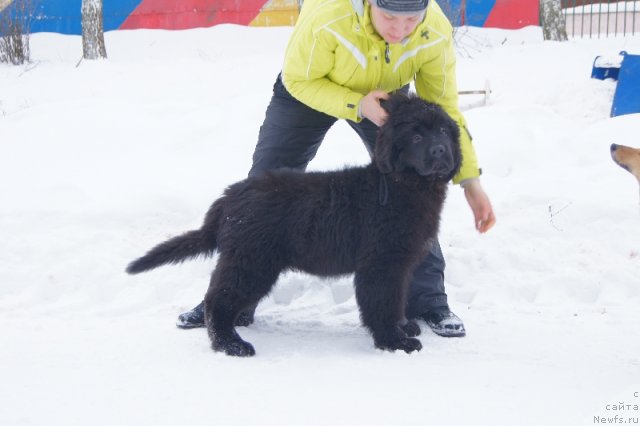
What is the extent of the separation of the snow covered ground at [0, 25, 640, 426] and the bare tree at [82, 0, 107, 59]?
14.1 ft

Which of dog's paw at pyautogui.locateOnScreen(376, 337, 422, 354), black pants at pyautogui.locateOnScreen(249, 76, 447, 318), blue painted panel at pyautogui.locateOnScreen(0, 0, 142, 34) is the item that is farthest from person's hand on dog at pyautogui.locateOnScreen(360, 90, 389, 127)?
blue painted panel at pyautogui.locateOnScreen(0, 0, 142, 34)

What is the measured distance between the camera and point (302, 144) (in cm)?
404

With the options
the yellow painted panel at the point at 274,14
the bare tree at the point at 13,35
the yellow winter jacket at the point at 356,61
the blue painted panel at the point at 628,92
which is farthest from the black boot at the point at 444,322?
the yellow painted panel at the point at 274,14

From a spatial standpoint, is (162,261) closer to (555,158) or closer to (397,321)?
(397,321)

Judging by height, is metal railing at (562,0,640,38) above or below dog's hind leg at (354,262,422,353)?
below

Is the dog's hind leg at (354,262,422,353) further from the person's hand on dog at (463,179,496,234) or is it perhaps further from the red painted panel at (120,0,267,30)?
the red painted panel at (120,0,267,30)

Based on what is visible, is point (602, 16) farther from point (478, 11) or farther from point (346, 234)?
point (346, 234)

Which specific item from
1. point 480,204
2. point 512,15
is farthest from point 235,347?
point 512,15

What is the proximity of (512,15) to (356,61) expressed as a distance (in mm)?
10682

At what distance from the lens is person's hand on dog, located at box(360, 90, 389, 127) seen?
135 inches

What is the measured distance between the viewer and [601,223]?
5.00 meters

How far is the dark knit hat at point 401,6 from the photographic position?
124 inches

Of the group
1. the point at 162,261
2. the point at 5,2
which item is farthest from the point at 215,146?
the point at 5,2

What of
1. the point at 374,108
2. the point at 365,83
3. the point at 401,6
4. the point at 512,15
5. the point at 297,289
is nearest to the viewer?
the point at 401,6
